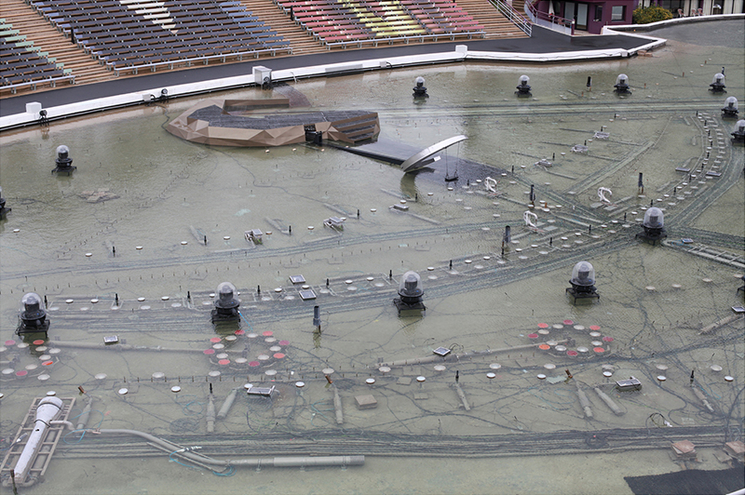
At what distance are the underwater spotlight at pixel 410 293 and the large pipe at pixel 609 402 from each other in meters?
4.72

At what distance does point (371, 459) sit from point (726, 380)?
7.45m

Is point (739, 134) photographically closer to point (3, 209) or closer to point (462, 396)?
point (462, 396)

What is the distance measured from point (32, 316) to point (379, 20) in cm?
3613

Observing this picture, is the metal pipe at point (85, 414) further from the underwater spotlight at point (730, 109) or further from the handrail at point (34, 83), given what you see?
the underwater spotlight at point (730, 109)

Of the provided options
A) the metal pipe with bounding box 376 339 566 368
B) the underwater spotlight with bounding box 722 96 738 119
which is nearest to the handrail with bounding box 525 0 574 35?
the underwater spotlight with bounding box 722 96 738 119

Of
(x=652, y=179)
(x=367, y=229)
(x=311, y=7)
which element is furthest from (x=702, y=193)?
(x=311, y=7)

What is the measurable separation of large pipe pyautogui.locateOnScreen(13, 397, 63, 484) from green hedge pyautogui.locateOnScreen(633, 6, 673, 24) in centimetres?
5155

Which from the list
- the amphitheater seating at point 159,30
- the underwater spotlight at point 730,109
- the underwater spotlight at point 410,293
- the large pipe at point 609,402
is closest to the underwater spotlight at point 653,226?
the underwater spotlight at point 410,293

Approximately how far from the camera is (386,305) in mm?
19625

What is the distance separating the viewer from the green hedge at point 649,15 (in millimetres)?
57188

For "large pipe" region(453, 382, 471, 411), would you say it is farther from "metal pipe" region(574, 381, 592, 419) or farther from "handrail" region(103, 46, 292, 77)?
"handrail" region(103, 46, 292, 77)

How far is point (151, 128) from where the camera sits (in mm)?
33469

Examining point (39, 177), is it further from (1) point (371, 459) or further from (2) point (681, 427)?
(2) point (681, 427)

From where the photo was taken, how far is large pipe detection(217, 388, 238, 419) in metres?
15.4
